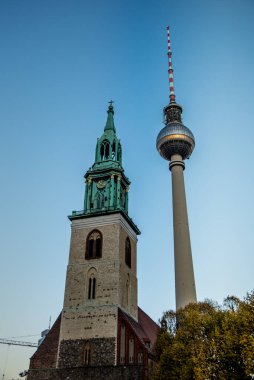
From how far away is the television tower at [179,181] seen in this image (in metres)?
54.0

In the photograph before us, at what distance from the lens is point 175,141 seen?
2653 inches

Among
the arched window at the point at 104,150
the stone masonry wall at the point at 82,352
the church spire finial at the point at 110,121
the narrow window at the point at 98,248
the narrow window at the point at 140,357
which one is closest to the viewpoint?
the narrow window at the point at 140,357

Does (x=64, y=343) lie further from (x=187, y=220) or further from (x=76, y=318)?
(x=187, y=220)

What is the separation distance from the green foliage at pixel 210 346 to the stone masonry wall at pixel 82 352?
4678mm

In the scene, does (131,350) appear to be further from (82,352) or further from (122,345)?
(82,352)

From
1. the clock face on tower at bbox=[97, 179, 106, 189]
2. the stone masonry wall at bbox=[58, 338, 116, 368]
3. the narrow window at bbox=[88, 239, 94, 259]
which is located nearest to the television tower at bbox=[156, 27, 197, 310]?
the clock face on tower at bbox=[97, 179, 106, 189]

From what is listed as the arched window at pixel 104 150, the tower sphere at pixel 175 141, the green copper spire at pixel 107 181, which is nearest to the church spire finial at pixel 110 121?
the green copper spire at pixel 107 181

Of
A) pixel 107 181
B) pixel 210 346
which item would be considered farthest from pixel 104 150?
pixel 210 346

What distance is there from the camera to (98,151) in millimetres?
49375

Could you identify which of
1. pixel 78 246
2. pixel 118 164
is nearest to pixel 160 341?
pixel 78 246

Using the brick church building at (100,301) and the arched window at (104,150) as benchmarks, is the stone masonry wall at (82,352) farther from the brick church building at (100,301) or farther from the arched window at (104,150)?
the arched window at (104,150)

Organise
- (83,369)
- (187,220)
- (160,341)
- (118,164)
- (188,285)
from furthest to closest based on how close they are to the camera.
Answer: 1. (187,220)
2. (188,285)
3. (118,164)
4. (83,369)
5. (160,341)

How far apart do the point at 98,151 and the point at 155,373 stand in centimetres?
2806

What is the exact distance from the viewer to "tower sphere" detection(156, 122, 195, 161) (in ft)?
221
